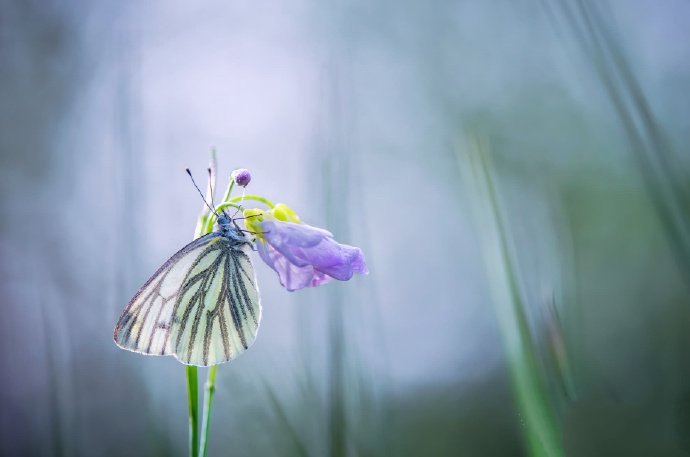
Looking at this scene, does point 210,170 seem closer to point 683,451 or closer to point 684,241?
point 684,241

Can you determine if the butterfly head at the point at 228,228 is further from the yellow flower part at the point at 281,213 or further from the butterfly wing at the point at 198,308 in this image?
the yellow flower part at the point at 281,213

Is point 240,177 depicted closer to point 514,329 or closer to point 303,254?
point 303,254

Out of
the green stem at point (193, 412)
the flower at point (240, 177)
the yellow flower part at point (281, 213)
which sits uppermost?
the flower at point (240, 177)

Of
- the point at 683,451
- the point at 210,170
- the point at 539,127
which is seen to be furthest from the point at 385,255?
the point at 210,170

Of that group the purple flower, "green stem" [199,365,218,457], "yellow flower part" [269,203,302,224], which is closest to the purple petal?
the purple flower

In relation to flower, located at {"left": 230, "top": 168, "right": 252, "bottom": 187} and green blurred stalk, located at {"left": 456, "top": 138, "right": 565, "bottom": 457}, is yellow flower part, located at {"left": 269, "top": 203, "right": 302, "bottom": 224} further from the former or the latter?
green blurred stalk, located at {"left": 456, "top": 138, "right": 565, "bottom": 457}

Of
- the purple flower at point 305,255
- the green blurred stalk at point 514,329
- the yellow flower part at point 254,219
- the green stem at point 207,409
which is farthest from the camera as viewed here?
the yellow flower part at point 254,219

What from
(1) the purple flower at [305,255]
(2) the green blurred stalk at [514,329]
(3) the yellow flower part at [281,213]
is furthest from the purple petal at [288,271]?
(2) the green blurred stalk at [514,329]
